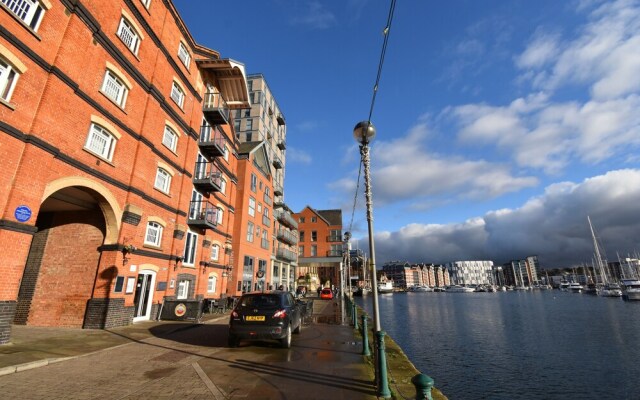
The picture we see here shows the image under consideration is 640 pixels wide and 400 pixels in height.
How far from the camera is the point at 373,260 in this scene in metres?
6.42

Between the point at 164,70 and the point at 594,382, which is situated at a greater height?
the point at 164,70

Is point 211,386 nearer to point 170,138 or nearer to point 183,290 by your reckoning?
point 183,290

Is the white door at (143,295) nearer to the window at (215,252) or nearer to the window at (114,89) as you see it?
the window at (215,252)

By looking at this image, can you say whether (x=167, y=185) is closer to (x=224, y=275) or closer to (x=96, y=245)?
(x=96, y=245)

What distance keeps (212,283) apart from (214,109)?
1217cm

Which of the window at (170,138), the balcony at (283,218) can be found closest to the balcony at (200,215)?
the window at (170,138)

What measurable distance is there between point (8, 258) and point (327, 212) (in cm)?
6558

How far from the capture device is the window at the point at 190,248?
19.3 m

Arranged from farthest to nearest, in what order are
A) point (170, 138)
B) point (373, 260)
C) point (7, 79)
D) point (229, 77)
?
point (229, 77) < point (170, 138) < point (7, 79) < point (373, 260)

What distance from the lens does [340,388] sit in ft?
20.1

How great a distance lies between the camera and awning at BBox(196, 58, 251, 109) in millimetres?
21094

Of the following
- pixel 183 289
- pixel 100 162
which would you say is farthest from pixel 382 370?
pixel 183 289

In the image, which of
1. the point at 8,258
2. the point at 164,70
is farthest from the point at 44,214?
the point at 164,70

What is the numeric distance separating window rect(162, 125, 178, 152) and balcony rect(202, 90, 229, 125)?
4.02 meters
